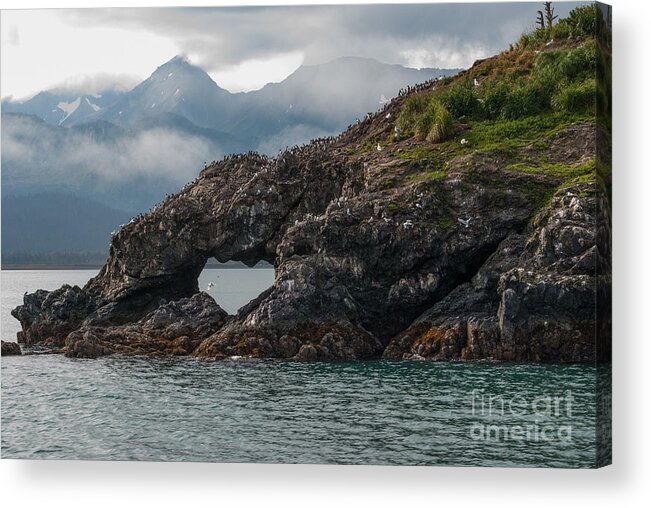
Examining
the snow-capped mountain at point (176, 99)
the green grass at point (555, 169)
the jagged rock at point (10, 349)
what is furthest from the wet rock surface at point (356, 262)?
A: the snow-capped mountain at point (176, 99)

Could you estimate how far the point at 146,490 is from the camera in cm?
1867

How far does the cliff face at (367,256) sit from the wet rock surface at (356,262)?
0.04 metres

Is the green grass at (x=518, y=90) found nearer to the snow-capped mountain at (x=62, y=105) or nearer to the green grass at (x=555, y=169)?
the green grass at (x=555, y=169)

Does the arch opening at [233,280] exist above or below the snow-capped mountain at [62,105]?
below

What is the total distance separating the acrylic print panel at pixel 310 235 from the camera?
19.0 m

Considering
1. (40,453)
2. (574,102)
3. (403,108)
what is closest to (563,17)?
(574,102)

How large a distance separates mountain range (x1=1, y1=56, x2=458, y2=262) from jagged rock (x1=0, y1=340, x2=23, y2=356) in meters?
3.39


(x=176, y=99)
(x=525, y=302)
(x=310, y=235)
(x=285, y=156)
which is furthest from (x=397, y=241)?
(x=176, y=99)

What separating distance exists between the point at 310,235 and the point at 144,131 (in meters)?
5.98

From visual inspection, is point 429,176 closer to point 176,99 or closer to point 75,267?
point 176,99

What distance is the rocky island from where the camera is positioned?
23172 mm

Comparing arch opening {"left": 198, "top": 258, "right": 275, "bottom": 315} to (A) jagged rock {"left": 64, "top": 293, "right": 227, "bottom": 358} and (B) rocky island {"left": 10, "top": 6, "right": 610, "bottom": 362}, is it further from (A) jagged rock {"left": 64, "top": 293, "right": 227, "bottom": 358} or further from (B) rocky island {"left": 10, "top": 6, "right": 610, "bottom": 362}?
(A) jagged rock {"left": 64, "top": 293, "right": 227, "bottom": 358}

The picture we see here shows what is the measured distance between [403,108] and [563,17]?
8.05m

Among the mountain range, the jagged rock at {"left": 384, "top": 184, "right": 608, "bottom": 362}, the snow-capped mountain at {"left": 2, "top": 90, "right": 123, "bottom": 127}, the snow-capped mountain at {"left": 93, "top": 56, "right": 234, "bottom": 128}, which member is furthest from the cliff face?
the snow-capped mountain at {"left": 2, "top": 90, "right": 123, "bottom": 127}
